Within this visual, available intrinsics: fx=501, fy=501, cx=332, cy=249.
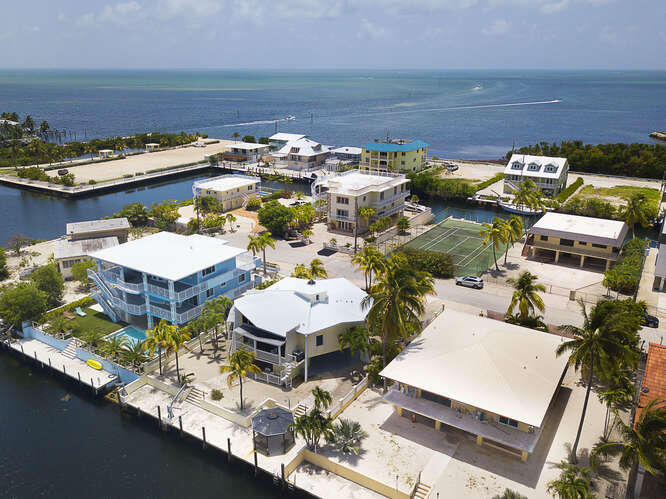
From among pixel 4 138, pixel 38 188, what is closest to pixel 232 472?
pixel 38 188

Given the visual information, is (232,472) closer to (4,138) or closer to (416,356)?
(416,356)

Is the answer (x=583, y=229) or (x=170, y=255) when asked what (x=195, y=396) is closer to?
(x=170, y=255)

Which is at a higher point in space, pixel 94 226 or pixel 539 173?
pixel 539 173

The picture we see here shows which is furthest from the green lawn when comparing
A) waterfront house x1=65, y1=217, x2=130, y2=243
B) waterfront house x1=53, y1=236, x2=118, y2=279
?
waterfront house x1=65, y1=217, x2=130, y2=243

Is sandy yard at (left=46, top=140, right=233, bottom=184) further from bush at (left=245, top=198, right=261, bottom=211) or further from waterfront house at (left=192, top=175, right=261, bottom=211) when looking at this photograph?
Answer: bush at (left=245, top=198, right=261, bottom=211)

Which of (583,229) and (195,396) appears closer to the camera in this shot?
(195,396)

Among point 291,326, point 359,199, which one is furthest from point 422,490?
point 359,199
